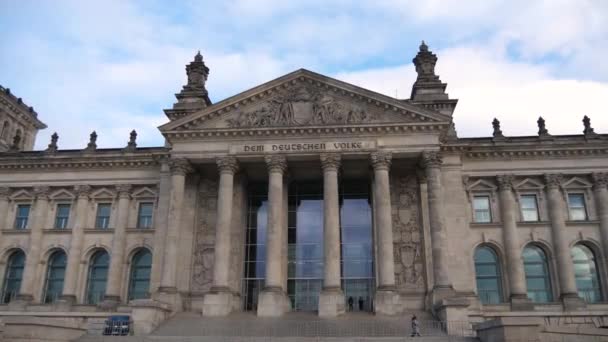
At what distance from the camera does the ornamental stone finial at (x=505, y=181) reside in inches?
1555

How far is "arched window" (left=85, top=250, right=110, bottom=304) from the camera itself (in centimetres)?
4119

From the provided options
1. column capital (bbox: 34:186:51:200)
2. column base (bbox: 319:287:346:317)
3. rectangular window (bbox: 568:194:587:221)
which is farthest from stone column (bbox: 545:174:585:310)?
column capital (bbox: 34:186:51:200)

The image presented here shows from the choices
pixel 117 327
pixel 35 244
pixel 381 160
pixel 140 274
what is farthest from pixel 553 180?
pixel 35 244

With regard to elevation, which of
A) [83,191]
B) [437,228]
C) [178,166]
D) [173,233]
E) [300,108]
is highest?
[300,108]

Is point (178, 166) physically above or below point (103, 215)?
above

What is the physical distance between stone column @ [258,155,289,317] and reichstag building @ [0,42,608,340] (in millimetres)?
111

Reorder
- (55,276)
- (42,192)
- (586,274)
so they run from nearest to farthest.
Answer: (586,274) → (55,276) → (42,192)

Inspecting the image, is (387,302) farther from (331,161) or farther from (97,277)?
(97,277)

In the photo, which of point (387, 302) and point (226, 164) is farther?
point (226, 164)

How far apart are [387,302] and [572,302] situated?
1338 centimetres

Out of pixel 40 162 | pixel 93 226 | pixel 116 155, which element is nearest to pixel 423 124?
pixel 116 155

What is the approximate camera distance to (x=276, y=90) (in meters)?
38.0

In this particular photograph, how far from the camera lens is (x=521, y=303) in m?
36.2

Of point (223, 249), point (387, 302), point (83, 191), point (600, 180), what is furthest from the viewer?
point (83, 191)
